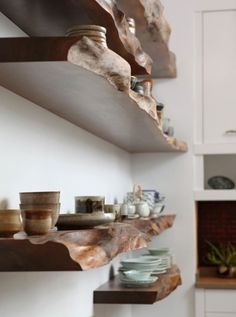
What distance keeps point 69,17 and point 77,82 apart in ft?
0.67

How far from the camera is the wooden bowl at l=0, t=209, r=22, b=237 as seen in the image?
143 centimetres

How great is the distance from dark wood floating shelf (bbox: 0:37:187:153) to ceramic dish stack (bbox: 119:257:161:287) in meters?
0.70

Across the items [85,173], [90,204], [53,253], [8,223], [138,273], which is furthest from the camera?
[138,273]

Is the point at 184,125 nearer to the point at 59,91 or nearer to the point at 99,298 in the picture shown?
the point at 99,298

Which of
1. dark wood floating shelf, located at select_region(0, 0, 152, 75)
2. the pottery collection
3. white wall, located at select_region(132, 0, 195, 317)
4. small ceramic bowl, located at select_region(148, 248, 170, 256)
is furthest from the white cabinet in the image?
dark wood floating shelf, located at select_region(0, 0, 152, 75)

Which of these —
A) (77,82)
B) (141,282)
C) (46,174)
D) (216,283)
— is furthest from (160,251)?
(77,82)

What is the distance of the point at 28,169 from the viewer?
1876mm

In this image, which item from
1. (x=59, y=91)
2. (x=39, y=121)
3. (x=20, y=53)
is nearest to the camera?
(x=20, y=53)

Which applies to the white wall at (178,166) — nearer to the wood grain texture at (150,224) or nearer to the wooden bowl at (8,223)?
the wood grain texture at (150,224)

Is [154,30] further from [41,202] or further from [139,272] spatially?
[41,202]

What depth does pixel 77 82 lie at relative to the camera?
1.63 meters

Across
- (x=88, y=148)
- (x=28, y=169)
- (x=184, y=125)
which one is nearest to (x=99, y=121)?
(x=88, y=148)

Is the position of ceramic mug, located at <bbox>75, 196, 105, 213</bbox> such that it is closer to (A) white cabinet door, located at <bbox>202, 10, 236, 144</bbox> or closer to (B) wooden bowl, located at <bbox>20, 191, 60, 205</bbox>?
(B) wooden bowl, located at <bbox>20, 191, 60, 205</bbox>

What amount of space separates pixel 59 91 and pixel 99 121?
62 centimetres
